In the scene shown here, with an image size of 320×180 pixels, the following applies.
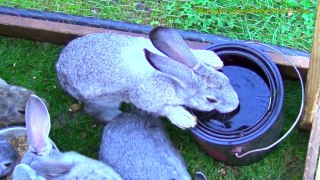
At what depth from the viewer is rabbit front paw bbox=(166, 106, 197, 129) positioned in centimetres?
346

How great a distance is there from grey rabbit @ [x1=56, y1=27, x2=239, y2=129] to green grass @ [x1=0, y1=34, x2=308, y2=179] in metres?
0.26

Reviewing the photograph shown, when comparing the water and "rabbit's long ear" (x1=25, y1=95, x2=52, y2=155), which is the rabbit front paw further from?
"rabbit's long ear" (x1=25, y1=95, x2=52, y2=155)

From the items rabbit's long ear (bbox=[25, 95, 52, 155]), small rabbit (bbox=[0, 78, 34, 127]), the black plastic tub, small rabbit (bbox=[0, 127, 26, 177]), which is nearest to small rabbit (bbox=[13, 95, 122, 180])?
rabbit's long ear (bbox=[25, 95, 52, 155])

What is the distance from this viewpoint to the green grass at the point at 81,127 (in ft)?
12.6

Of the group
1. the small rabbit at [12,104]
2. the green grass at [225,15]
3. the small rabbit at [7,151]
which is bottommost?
the small rabbit at [7,151]

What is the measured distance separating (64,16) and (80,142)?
0.83m

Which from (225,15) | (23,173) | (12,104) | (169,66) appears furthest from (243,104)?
(12,104)

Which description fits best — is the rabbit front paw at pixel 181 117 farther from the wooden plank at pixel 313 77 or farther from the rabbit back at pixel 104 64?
the wooden plank at pixel 313 77

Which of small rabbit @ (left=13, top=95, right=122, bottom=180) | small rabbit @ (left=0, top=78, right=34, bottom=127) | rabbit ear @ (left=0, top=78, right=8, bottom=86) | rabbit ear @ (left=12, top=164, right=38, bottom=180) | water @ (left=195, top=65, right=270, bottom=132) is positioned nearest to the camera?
rabbit ear @ (left=12, top=164, right=38, bottom=180)

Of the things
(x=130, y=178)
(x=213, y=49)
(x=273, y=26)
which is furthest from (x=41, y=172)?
(x=273, y=26)

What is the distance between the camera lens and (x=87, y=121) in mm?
4078

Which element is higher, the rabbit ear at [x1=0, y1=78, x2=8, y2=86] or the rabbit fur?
the rabbit ear at [x1=0, y1=78, x2=8, y2=86]

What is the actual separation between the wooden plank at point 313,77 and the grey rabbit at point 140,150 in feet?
2.14

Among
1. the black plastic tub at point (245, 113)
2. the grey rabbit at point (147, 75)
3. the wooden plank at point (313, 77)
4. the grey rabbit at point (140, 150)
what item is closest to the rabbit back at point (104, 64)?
the grey rabbit at point (147, 75)
